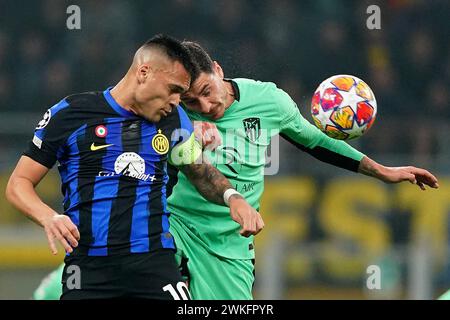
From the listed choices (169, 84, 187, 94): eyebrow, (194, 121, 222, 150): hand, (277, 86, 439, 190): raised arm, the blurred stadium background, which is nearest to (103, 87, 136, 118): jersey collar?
(169, 84, 187, 94): eyebrow

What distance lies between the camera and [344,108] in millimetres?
6000

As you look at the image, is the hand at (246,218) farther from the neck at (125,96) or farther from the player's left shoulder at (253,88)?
the player's left shoulder at (253,88)

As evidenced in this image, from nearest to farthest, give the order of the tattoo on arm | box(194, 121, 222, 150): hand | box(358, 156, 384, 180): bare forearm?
1. the tattoo on arm
2. box(194, 121, 222, 150): hand
3. box(358, 156, 384, 180): bare forearm

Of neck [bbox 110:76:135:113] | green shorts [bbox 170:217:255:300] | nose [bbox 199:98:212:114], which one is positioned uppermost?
neck [bbox 110:76:135:113]

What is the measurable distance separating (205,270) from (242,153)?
0.73 m

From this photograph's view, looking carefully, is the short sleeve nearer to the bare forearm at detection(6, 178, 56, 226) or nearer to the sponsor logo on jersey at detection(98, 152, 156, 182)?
the bare forearm at detection(6, 178, 56, 226)

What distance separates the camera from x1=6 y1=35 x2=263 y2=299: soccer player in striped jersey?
199 inches

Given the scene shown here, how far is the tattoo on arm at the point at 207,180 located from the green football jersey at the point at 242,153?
A: 514 millimetres

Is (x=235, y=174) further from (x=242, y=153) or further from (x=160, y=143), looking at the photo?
(x=160, y=143)

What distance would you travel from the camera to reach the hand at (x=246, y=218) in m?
4.81

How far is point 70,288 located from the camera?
200 inches

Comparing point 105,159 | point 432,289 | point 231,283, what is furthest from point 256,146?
point 432,289

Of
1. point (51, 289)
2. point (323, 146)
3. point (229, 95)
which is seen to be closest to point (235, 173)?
point (229, 95)

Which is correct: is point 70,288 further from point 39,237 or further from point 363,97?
point 39,237
